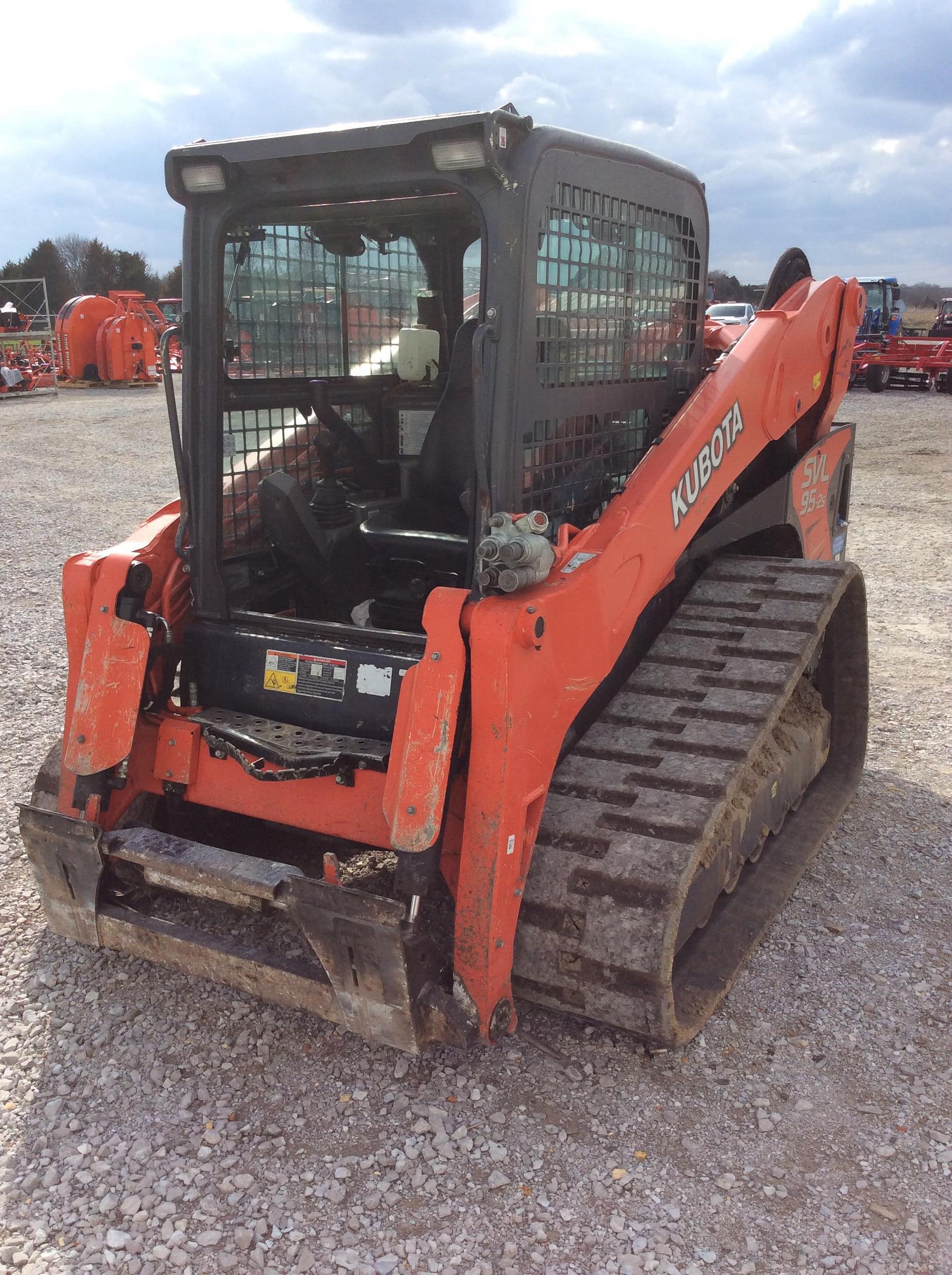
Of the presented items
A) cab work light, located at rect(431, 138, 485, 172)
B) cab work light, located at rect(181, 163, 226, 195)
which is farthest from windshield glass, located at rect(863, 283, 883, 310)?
cab work light, located at rect(431, 138, 485, 172)

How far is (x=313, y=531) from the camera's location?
363cm

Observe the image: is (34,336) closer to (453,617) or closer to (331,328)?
(331,328)

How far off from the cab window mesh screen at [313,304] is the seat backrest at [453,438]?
1.86 ft

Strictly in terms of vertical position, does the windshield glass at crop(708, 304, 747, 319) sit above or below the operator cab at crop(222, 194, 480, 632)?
above

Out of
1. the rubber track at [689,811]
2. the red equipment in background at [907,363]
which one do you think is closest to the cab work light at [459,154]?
the rubber track at [689,811]

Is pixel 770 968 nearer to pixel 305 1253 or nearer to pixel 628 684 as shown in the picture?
pixel 628 684

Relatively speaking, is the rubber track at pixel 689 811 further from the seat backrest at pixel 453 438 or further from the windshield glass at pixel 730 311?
the windshield glass at pixel 730 311

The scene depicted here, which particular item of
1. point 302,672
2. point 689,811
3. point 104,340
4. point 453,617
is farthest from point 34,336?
point 689,811

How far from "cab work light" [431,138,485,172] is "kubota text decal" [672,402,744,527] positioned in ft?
3.51

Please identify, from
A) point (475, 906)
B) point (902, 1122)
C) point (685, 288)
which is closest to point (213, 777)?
point (475, 906)

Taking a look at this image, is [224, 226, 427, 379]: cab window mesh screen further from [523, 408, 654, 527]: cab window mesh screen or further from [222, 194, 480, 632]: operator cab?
[523, 408, 654, 527]: cab window mesh screen

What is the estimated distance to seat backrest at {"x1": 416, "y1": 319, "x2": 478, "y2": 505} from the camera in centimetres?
362

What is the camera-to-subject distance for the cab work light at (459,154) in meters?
2.68

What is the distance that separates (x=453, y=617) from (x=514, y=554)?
22 cm
